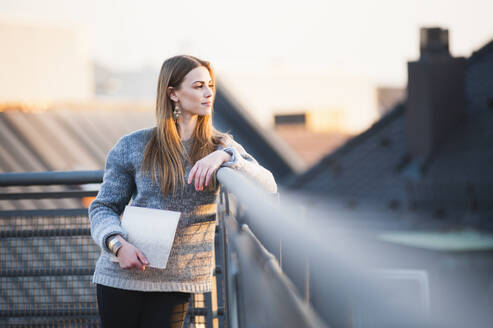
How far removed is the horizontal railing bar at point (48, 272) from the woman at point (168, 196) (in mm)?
1004

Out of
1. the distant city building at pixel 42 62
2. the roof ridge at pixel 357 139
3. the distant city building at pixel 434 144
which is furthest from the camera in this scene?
the distant city building at pixel 42 62

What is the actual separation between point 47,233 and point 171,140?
4.62 feet

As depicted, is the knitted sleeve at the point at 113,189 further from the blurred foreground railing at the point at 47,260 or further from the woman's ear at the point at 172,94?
the blurred foreground railing at the point at 47,260

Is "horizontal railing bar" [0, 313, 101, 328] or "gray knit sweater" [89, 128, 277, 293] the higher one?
"gray knit sweater" [89, 128, 277, 293]

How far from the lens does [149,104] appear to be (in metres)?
24.9

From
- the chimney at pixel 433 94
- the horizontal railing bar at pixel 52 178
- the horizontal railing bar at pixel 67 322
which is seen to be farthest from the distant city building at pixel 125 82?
the horizontal railing bar at pixel 67 322

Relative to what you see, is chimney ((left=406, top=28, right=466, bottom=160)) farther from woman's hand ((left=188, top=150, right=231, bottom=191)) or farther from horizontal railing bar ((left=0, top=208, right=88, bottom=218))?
woman's hand ((left=188, top=150, right=231, bottom=191))

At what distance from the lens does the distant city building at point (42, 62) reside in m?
38.7

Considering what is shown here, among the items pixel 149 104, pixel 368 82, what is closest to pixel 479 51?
pixel 149 104

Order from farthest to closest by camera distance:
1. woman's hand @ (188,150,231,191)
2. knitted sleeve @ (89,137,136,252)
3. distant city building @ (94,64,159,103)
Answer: distant city building @ (94,64,159,103) < knitted sleeve @ (89,137,136,252) < woman's hand @ (188,150,231,191)

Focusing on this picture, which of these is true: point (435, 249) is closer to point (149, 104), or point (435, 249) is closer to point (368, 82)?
point (149, 104)

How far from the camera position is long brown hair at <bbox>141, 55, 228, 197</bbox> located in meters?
2.84

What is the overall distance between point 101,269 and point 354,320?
2146mm

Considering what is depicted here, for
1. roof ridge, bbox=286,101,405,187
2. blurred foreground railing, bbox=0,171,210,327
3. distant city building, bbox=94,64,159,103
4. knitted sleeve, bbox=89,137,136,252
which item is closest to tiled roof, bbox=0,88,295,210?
roof ridge, bbox=286,101,405,187
